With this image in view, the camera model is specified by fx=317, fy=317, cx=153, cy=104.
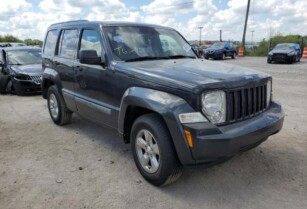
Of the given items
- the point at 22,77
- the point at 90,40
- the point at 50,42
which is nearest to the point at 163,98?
the point at 90,40

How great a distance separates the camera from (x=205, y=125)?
10.6ft

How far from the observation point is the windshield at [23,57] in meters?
11.2

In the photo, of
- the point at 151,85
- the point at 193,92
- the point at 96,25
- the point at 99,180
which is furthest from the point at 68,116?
the point at 193,92

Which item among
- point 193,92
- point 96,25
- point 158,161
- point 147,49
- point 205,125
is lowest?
point 158,161

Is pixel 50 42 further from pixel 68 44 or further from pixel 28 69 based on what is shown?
pixel 28 69

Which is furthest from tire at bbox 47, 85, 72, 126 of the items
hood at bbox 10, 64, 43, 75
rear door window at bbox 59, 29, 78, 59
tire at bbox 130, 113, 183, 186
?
hood at bbox 10, 64, 43, 75

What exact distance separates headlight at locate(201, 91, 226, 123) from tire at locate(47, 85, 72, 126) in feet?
11.6

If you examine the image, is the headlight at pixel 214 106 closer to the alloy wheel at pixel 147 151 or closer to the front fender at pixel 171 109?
the front fender at pixel 171 109

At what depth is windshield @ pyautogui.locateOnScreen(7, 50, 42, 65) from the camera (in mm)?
11234

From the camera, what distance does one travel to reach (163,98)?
11.4ft

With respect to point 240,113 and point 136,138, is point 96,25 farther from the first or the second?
point 240,113

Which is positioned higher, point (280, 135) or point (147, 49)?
point (147, 49)

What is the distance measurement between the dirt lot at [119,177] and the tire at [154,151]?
0.18 metres

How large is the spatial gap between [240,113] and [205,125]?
571mm
